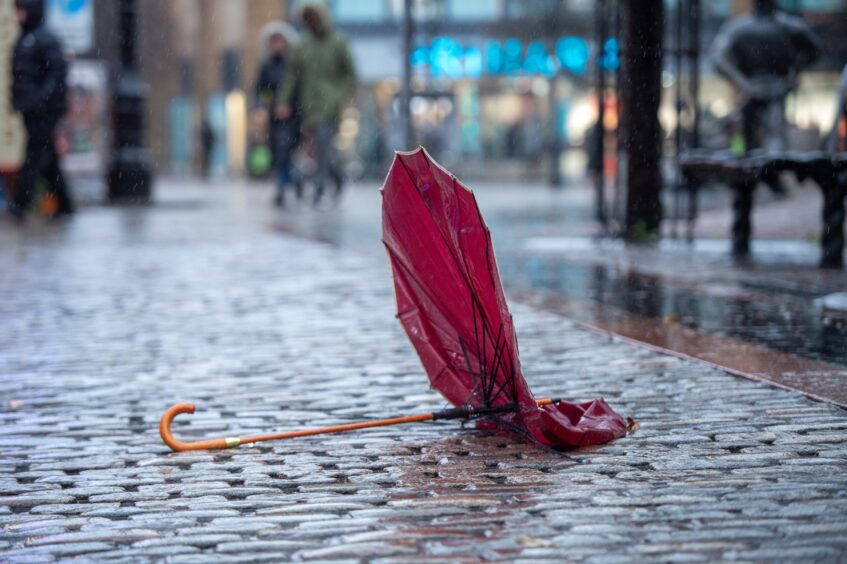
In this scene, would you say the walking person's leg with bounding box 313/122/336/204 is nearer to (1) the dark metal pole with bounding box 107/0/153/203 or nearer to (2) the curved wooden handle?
(1) the dark metal pole with bounding box 107/0/153/203

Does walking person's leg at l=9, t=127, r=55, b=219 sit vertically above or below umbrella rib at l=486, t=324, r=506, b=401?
above

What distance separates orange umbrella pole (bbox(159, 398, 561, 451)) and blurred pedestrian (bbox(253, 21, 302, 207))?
13421 mm

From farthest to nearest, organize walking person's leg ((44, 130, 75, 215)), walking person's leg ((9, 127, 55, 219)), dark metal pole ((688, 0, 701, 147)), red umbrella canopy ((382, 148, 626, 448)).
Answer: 1. walking person's leg ((44, 130, 75, 215))
2. walking person's leg ((9, 127, 55, 219))
3. dark metal pole ((688, 0, 701, 147))
4. red umbrella canopy ((382, 148, 626, 448))

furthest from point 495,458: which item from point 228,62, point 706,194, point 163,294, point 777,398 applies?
point 228,62

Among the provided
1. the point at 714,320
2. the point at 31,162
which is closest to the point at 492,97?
the point at 31,162

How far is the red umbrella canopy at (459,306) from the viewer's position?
4289 millimetres

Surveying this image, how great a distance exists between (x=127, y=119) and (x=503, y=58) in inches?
958

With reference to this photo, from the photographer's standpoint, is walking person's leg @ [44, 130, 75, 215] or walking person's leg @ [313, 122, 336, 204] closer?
walking person's leg @ [44, 130, 75, 215]

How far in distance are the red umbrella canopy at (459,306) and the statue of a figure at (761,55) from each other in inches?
423

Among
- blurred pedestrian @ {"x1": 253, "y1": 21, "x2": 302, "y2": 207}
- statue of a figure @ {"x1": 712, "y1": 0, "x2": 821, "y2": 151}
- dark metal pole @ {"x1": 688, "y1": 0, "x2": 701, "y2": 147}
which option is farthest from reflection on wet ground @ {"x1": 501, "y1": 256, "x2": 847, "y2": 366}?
blurred pedestrian @ {"x1": 253, "y1": 21, "x2": 302, "y2": 207}

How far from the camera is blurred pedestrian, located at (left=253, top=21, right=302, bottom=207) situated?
18.0 m

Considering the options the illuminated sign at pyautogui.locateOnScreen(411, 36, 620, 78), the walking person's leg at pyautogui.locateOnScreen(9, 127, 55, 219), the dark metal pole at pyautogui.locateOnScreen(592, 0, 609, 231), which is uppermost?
the illuminated sign at pyautogui.locateOnScreen(411, 36, 620, 78)

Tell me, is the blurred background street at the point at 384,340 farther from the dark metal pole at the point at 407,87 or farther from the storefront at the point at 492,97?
the storefront at the point at 492,97

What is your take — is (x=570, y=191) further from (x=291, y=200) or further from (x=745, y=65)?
(x=745, y=65)
